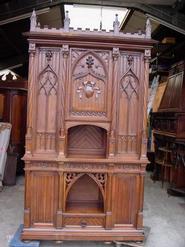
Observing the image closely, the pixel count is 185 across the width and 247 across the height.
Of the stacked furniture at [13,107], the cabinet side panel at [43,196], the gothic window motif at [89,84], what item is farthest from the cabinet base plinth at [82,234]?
the stacked furniture at [13,107]

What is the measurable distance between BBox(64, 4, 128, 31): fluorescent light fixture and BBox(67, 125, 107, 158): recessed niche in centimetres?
295

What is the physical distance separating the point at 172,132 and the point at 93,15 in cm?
296

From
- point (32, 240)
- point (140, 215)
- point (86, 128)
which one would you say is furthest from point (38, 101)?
point (140, 215)

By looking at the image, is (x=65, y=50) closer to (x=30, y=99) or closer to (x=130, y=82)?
(x=30, y=99)

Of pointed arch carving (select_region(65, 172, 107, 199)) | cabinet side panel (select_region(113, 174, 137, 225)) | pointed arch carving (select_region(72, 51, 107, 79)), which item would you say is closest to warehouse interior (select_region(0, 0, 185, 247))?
cabinet side panel (select_region(113, 174, 137, 225))

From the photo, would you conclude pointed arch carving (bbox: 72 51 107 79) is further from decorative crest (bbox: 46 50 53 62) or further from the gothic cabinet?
decorative crest (bbox: 46 50 53 62)

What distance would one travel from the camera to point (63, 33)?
9.50 feet

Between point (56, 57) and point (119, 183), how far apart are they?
5.00 ft

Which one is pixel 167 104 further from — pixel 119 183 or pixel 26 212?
pixel 26 212

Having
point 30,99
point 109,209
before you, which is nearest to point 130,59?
point 30,99

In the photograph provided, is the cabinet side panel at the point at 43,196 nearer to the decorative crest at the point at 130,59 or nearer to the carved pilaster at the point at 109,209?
the carved pilaster at the point at 109,209

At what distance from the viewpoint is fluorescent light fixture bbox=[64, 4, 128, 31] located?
5.57 m

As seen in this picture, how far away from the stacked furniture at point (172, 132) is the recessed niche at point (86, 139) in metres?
2.10

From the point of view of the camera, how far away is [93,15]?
5.97 meters
